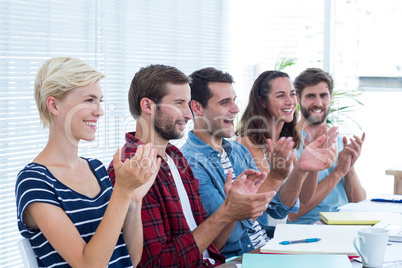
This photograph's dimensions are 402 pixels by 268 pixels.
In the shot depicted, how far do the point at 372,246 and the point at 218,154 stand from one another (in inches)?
37.6

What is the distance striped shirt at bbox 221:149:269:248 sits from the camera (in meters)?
2.21

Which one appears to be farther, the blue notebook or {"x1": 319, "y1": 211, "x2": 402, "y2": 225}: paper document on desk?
{"x1": 319, "y1": 211, "x2": 402, "y2": 225}: paper document on desk

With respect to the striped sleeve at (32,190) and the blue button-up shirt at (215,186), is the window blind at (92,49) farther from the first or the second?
the striped sleeve at (32,190)

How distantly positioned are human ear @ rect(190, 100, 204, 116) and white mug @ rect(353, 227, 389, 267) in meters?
1.12

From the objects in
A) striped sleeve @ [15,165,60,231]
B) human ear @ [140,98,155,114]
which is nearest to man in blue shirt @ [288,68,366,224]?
human ear @ [140,98,155,114]

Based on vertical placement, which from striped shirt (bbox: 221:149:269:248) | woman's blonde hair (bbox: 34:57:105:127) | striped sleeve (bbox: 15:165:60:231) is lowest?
striped shirt (bbox: 221:149:269:248)

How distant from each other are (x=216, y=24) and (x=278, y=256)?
3.23m

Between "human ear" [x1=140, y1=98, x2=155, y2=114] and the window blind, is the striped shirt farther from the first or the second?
the window blind

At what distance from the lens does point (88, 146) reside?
3.14 metres

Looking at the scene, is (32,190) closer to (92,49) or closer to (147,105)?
(147,105)

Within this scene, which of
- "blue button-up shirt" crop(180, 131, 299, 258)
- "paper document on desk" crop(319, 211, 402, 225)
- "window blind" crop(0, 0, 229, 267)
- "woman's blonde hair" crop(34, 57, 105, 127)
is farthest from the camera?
"window blind" crop(0, 0, 229, 267)

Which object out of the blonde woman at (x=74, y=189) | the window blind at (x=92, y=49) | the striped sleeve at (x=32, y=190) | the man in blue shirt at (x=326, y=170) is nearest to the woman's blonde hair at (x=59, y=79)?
the blonde woman at (x=74, y=189)

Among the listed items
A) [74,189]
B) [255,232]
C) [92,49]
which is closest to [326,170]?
[255,232]

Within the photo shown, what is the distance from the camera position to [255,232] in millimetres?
2246
